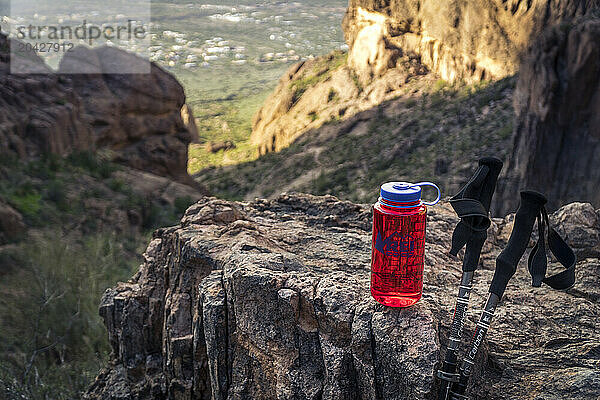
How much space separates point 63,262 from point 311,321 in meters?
7.41

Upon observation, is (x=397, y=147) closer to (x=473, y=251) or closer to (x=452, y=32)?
(x=452, y=32)

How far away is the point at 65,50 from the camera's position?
78.0 ft

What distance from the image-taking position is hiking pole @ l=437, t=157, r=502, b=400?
2.49 meters

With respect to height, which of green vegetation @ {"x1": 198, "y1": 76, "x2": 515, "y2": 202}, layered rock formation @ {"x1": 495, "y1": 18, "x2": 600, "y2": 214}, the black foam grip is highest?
the black foam grip

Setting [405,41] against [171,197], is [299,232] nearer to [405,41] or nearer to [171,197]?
[171,197]

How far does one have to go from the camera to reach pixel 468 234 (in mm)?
2777

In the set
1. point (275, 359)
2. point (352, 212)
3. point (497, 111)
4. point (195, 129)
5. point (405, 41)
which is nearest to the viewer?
point (275, 359)

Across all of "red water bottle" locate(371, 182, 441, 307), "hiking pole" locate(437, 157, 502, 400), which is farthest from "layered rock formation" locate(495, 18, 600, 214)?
"red water bottle" locate(371, 182, 441, 307)

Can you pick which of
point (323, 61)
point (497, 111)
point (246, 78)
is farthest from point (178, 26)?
point (246, 78)

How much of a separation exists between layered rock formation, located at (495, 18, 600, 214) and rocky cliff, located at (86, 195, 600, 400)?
8.12m

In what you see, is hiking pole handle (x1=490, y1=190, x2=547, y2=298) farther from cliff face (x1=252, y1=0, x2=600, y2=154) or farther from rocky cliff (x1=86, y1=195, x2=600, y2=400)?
cliff face (x1=252, y1=0, x2=600, y2=154)

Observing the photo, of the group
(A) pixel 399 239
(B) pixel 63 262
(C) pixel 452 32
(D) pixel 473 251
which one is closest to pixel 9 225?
(B) pixel 63 262

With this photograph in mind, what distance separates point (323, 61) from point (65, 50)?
22429mm

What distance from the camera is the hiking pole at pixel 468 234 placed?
98.0 inches
